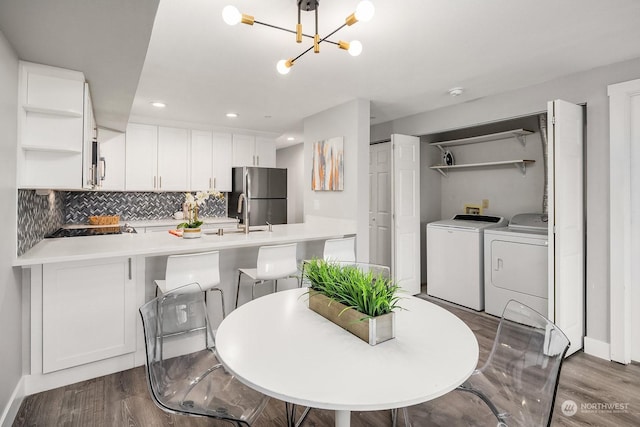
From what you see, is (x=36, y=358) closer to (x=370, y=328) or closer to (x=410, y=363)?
(x=370, y=328)

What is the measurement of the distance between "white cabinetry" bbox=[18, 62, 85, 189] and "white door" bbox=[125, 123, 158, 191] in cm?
248

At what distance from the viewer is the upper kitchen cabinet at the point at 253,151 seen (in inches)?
212

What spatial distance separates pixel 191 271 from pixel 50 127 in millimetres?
1285

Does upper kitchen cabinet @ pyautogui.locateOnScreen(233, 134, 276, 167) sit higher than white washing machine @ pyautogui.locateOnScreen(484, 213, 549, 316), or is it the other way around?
upper kitchen cabinet @ pyautogui.locateOnScreen(233, 134, 276, 167)

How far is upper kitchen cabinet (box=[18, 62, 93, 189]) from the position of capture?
209 centimetres

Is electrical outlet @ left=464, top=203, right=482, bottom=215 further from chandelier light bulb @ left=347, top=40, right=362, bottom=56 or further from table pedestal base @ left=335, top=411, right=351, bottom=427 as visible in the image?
table pedestal base @ left=335, top=411, right=351, bottom=427

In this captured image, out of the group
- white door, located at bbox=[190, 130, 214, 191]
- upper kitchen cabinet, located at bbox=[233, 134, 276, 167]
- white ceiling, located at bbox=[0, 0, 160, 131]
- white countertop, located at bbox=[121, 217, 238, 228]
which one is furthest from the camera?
upper kitchen cabinet, located at bbox=[233, 134, 276, 167]

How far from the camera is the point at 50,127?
2.20 metres

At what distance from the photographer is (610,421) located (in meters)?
1.96

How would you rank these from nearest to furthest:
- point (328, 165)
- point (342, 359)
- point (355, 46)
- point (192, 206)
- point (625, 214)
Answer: point (342, 359)
point (355, 46)
point (625, 214)
point (192, 206)
point (328, 165)

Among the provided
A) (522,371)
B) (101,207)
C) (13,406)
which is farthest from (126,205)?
(522,371)

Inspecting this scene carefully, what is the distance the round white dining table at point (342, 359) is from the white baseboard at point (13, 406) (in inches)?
54.4

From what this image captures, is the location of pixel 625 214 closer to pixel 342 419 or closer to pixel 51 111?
pixel 342 419

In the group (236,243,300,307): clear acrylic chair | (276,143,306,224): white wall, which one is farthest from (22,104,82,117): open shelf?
(276,143,306,224): white wall
